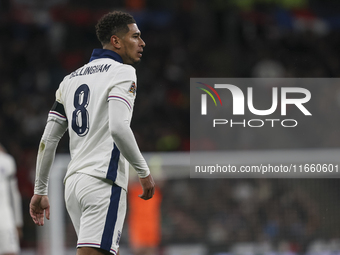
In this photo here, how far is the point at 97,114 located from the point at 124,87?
0.20m

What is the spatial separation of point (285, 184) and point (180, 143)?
102 inches

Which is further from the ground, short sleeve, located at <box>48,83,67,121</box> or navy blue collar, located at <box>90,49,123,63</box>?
navy blue collar, located at <box>90,49,123,63</box>

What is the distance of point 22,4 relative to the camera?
36.7 feet

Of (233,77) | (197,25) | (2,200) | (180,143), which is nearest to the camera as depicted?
(2,200)

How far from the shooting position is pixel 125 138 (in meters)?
2.62

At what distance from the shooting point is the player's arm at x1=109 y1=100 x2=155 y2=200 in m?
2.61

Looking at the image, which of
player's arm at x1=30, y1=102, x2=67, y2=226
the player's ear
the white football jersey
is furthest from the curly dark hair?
player's arm at x1=30, y1=102, x2=67, y2=226

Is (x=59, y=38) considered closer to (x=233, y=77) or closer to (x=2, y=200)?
(x=233, y=77)

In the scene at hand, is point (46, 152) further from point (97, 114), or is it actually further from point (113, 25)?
point (113, 25)

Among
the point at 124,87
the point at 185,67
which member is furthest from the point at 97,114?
the point at 185,67

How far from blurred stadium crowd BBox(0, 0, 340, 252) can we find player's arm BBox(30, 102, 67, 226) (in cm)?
433

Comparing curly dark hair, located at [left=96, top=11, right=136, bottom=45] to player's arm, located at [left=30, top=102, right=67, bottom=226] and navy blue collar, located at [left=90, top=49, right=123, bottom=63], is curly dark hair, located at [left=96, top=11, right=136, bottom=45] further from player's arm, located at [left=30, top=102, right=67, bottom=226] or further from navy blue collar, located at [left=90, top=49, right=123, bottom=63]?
player's arm, located at [left=30, top=102, right=67, bottom=226]

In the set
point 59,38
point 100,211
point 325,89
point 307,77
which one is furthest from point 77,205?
point 59,38

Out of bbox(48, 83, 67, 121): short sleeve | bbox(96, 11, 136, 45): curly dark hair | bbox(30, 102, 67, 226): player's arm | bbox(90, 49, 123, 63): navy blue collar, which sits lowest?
bbox(30, 102, 67, 226): player's arm
